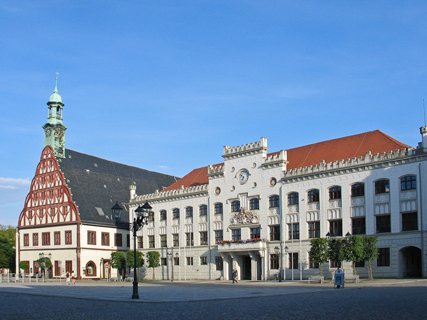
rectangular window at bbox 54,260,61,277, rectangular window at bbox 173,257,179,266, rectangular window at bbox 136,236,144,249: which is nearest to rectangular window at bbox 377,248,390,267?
rectangular window at bbox 173,257,179,266

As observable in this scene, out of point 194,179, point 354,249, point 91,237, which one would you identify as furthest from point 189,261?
point 354,249

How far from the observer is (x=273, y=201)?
2549 inches

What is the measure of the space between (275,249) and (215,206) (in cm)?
1022

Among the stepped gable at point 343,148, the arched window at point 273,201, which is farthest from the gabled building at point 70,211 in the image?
the stepped gable at point 343,148

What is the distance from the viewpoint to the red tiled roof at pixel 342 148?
195ft

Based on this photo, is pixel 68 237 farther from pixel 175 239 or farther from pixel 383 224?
pixel 383 224

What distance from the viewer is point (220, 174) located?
70062mm

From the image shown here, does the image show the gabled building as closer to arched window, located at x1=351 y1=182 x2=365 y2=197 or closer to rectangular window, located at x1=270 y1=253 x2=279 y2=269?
rectangular window, located at x1=270 y1=253 x2=279 y2=269

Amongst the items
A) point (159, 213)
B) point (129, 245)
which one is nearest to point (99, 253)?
point (129, 245)

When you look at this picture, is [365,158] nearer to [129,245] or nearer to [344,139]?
[344,139]

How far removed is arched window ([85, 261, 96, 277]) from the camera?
7906cm

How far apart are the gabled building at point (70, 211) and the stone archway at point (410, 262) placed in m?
39.3

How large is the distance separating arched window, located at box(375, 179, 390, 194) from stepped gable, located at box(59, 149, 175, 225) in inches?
1561

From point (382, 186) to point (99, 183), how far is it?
44373 millimetres
